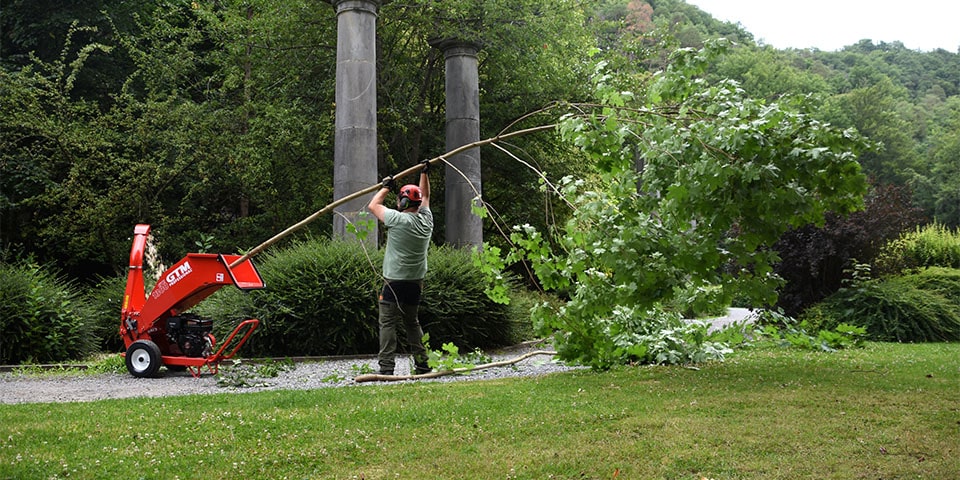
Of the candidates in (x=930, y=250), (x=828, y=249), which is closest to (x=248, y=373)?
(x=828, y=249)

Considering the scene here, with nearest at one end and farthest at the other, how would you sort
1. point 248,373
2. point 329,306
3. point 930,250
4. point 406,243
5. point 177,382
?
point 406,243 → point 177,382 → point 248,373 → point 329,306 → point 930,250

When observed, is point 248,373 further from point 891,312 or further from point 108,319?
point 891,312

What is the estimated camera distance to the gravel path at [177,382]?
765 cm

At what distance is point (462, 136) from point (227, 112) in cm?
719

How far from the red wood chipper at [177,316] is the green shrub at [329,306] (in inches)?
69.9

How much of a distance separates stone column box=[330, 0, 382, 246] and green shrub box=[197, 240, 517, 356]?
1.28m

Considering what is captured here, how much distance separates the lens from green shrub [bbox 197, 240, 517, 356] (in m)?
11.1

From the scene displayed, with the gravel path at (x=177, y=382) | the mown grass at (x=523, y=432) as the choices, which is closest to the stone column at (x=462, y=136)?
the gravel path at (x=177, y=382)

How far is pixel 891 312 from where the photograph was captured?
41.6 feet

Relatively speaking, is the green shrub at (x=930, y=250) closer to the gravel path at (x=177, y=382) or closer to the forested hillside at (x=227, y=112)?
the forested hillside at (x=227, y=112)

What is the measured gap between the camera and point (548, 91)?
2012 cm

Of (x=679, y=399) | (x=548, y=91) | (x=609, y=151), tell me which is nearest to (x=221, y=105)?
(x=548, y=91)

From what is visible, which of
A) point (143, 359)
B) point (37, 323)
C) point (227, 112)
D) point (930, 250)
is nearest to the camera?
point (143, 359)

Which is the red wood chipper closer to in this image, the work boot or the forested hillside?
the work boot
